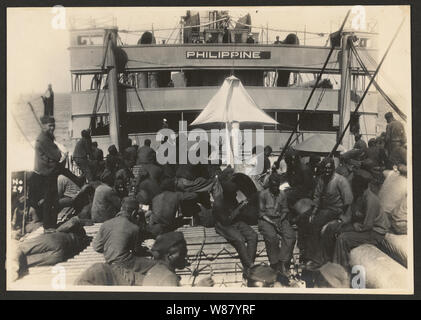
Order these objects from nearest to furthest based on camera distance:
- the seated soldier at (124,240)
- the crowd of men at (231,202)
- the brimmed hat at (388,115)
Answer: the seated soldier at (124,240), the crowd of men at (231,202), the brimmed hat at (388,115)

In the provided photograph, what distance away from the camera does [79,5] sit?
260 inches

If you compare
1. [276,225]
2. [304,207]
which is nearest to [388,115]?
[304,207]

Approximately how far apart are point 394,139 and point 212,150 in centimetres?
199

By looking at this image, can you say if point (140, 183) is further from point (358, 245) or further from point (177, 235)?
point (358, 245)

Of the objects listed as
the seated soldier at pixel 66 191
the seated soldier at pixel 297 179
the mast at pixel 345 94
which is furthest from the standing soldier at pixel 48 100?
the mast at pixel 345 94

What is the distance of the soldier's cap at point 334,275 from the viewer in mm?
6641

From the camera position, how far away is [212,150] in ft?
22.1

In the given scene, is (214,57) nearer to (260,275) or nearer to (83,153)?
(83,153)

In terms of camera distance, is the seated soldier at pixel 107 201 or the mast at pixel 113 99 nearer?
the seated soldier at pixel 107 201

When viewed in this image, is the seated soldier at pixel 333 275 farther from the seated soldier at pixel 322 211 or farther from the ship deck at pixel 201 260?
the ship deck at pixel 201 260

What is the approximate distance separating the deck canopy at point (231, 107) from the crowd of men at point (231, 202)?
1.39 feet

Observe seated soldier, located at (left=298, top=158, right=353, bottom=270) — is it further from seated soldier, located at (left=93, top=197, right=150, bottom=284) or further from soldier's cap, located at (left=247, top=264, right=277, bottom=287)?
seated soldier, located at (left=93, top=197, right=150, bottom=284)
